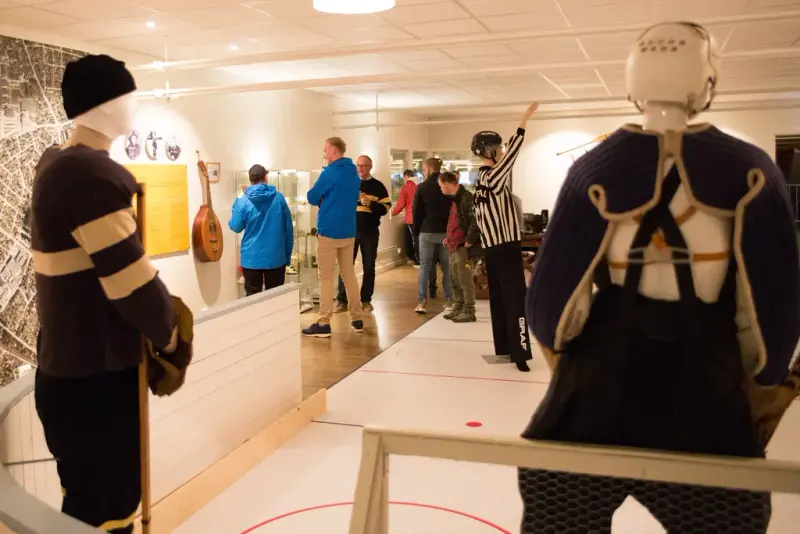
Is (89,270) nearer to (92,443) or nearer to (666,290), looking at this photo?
(92,443)

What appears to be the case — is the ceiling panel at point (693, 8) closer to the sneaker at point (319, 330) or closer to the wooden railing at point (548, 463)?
the sneaker at point (319, 330)

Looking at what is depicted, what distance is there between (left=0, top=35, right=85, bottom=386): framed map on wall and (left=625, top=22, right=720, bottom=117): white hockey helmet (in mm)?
4648

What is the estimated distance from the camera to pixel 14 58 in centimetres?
499

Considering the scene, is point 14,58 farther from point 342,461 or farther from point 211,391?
point 342,461

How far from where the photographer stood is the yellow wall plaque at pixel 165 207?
20.3 feet

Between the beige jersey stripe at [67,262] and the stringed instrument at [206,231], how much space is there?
16.9 feet

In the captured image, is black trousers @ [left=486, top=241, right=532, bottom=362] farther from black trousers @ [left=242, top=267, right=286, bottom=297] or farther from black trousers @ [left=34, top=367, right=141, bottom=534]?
black trousers @ [left=34, top=367, right=141, bottom=534]

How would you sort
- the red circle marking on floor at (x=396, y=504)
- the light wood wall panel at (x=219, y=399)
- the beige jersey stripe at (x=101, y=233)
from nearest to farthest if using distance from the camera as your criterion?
1. the beige jersey stripe at (x=101, y=233)
2. the light wood wall panel at (x=219, y=399)
3. the red circle marking on floor at (x=396, y=504)

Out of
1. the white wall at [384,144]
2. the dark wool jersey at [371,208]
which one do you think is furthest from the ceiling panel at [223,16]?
the white wall at [384,144]

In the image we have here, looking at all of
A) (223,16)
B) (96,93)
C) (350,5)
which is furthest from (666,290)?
(223,16)

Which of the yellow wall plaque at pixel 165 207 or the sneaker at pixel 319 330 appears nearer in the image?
the yellow wall plaque at pixel 165 207

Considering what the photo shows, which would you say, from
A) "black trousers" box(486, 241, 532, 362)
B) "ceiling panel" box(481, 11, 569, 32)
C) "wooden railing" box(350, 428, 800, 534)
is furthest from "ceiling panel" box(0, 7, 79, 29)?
"wooden railing" box(350, 428, 800, 534)

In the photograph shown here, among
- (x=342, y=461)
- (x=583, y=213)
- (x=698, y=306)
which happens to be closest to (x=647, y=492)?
(x=698, y=306)

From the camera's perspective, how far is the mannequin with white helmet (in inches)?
51.0
